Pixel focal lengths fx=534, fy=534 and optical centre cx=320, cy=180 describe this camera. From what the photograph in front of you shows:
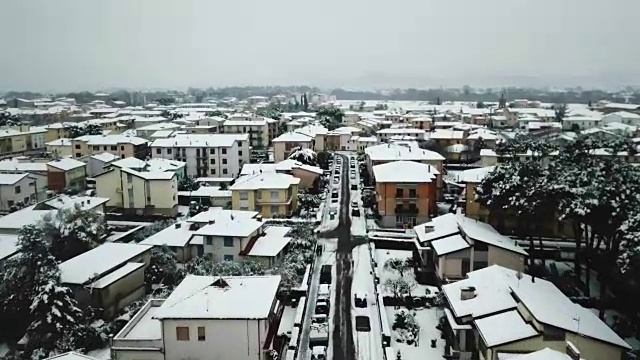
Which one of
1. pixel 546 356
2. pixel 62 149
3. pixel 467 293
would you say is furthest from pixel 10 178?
pixel 546 356

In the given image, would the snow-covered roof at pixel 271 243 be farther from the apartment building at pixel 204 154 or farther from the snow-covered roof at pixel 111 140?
the snow-covered roof at pixel 111 140

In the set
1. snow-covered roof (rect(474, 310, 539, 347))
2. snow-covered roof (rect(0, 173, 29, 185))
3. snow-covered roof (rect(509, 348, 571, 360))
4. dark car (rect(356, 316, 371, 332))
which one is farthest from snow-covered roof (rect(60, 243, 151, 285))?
snow-covered roof (rect(0, 173, 29, 185))

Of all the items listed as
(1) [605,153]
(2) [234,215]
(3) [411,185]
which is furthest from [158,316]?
(1) [605,153]

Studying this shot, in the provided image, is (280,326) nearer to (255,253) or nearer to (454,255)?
(255,253)

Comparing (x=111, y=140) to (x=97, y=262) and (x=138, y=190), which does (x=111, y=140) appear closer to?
(x=138, y=190)

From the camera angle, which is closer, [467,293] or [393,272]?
[467,293]

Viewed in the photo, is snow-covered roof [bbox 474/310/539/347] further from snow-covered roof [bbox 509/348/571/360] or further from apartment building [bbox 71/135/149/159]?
apartment building [bbox 71/135/149/159]
